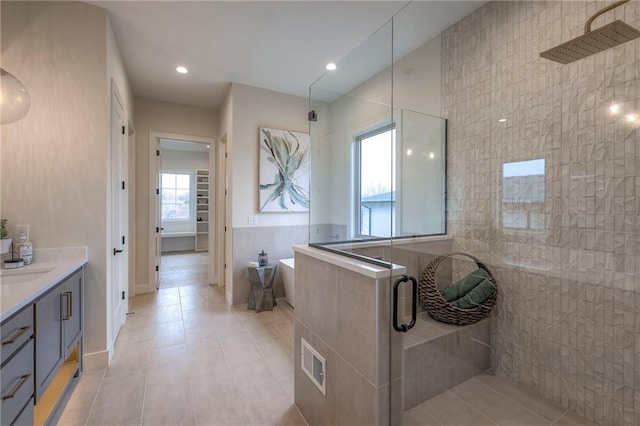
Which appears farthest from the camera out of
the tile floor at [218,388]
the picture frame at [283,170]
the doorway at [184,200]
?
the doorway at [184,200]

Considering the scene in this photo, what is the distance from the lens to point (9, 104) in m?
1.83

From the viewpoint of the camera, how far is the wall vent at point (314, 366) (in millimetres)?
1509

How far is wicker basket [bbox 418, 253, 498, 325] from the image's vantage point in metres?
1.96

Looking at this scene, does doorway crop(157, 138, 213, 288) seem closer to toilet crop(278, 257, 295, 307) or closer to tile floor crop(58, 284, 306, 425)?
toilet crop(278, 257, 295, 307)

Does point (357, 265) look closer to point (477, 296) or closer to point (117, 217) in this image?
point (477, 296)

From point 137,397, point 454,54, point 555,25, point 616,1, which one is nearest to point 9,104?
point 137,397

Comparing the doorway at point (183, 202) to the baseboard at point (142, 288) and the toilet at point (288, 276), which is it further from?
the toilet at point (288, 276)

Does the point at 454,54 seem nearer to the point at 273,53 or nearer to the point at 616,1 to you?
the point at 616,1

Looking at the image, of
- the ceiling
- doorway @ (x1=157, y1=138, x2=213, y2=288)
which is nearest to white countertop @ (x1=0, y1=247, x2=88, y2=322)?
the ceiling

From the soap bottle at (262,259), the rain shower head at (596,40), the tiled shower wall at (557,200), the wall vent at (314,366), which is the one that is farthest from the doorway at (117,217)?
the rain shower head at (596,40)

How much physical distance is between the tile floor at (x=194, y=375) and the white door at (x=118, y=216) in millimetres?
262

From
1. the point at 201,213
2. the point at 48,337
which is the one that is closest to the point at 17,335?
the point at 48,337

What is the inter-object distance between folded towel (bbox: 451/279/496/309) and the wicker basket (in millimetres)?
24

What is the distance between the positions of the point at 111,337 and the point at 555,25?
412 centimetres
